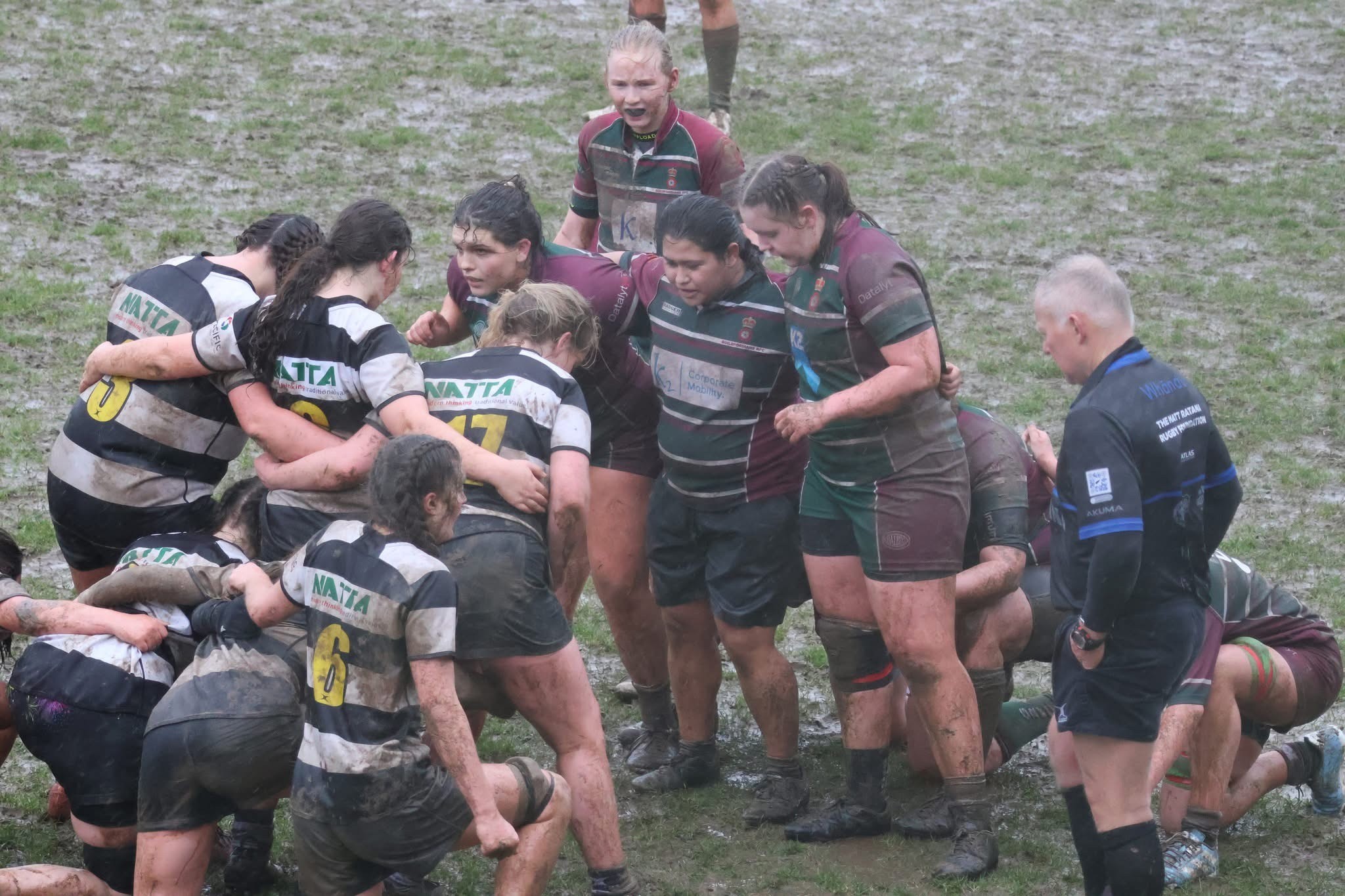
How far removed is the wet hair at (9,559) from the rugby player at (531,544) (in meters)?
0.85

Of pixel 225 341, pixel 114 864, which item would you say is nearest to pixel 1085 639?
pixel 225 341

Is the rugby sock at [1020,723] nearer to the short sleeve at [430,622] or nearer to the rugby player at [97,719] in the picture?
the short sleeve at [430,622]

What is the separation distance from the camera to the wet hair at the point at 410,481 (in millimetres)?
3510

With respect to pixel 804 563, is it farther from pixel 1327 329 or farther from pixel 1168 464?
pixel 1327 329

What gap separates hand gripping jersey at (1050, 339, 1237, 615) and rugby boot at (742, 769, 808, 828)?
55.6 inches

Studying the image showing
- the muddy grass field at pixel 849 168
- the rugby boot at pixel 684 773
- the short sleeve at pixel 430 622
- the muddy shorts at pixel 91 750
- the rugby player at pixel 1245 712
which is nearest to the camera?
the short sleeve at pixel 430 622

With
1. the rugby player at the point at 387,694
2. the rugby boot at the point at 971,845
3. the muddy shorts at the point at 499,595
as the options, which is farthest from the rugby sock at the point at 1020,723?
the rugby player at the point at 387,694

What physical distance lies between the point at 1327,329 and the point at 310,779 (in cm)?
741

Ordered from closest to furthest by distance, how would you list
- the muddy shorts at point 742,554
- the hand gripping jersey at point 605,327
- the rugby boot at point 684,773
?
the muddy shorts at point 742,554 → the hand gripping jersey at point 605,327 → the rugby boot at point 684,773

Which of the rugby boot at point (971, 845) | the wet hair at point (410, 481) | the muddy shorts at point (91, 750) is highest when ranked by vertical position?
the wet hair at point (410, 481)

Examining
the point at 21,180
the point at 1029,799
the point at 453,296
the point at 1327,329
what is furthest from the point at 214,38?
the point at 1029,799

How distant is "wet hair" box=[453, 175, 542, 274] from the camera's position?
4.71 m

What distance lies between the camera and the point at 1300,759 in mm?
4926

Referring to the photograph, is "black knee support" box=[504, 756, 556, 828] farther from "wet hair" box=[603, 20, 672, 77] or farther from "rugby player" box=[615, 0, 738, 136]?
"rugby player" box=[615, 0, 738, 136]
